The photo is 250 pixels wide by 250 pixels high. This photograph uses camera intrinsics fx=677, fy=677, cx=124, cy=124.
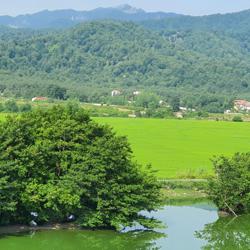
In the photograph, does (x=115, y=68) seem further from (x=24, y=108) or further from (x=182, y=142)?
(x=182, y=142)

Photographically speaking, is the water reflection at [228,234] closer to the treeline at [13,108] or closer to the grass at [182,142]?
the grass at [182,142]

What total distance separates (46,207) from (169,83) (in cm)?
14065

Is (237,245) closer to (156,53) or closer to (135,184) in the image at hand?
(135,184)

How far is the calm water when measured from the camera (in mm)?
24766

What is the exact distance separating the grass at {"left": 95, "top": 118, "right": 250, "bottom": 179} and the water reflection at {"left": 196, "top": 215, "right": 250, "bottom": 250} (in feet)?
32.2

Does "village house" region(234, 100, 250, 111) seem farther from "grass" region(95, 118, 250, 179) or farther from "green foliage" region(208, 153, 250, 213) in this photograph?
"green foliage" region(208, 153, 250, 213)

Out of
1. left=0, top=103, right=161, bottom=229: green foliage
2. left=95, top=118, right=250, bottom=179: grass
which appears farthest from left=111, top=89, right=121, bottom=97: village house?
left=0, top=103, right=161, bottom=229: green foliage

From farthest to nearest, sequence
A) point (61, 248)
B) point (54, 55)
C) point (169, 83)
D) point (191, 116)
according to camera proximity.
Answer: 1. point (54, 55)
2. point (169, 83)
3. point (191, 116)
4. point (61, 248)

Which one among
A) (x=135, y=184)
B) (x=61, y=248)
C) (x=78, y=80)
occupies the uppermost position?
(x=135, y=184)

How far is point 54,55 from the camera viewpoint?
18612 cm

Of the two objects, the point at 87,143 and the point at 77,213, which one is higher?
the point at 87,143

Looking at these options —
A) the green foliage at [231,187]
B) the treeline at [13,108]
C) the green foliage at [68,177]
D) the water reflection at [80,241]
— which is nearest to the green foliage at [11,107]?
the treeline at [13,108]

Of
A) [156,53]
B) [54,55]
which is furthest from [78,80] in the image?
[156,53]

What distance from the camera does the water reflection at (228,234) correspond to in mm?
26234
